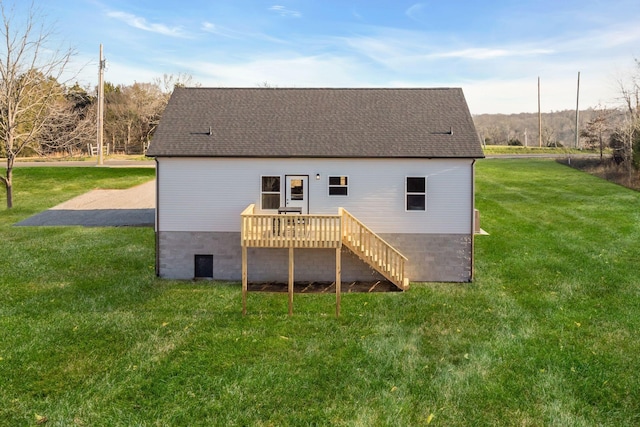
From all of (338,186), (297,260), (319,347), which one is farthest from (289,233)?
(319,347)

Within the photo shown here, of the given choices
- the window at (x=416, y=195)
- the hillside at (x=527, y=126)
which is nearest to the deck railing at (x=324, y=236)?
the window at (x=416, y=195)

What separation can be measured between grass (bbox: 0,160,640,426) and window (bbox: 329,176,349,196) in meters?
3.83

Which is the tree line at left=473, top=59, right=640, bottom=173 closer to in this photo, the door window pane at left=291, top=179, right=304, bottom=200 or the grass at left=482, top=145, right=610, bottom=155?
the grass at left=482, top=145, right=610, bottom=155

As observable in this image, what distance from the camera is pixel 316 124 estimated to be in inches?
663

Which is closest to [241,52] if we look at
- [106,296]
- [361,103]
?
[361,103]

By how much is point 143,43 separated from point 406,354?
31.5m

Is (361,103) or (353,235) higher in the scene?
(361,103)

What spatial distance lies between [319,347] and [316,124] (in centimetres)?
946

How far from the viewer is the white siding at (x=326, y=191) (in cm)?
1525

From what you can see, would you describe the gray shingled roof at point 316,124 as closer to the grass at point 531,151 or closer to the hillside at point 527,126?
the grass at point 531,151

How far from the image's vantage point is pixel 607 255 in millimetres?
17891

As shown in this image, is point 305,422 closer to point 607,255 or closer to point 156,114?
point 607,255

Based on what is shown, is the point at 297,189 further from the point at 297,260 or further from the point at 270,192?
the point at 297,260

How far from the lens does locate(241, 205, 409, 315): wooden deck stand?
12859 millimetres
